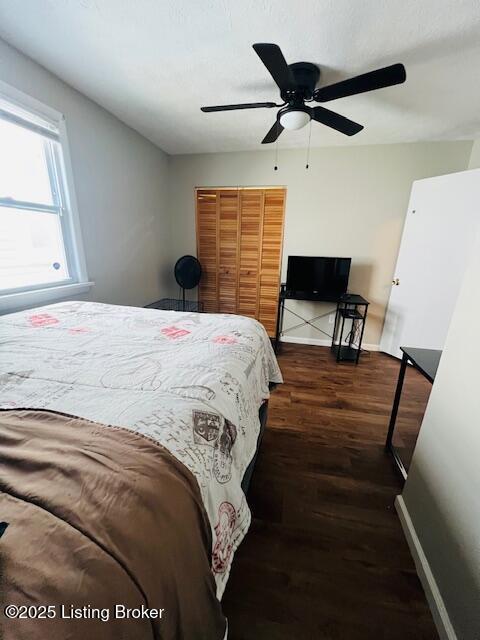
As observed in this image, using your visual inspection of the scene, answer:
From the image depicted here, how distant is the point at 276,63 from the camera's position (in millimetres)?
1392

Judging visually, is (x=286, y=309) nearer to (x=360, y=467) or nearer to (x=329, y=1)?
(x=360, y=467)

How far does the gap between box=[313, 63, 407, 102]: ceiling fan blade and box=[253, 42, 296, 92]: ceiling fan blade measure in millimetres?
224

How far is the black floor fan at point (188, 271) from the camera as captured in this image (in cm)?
350

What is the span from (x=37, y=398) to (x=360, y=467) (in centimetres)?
178

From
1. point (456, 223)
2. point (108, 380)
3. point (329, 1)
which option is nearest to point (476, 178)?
point (456, 223)

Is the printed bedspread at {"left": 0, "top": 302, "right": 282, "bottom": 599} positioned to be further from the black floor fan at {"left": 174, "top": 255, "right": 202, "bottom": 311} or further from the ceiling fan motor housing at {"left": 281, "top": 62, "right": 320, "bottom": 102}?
the black floor fan at {"left": 174, "top": 255, "right": 202, "bottom": 311}

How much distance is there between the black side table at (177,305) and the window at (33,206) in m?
1.30

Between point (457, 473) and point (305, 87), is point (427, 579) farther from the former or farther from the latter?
point (305, 87)

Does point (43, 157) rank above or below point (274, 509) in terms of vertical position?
above

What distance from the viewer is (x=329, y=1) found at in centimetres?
130

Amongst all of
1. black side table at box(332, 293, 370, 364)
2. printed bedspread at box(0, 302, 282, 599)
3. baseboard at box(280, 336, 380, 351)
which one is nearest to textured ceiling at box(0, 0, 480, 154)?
printed bedspread at box(0, 302, 282, 599)

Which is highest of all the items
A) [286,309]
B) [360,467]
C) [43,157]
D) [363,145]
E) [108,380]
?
[363,145]

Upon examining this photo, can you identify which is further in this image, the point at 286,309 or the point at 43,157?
the point at 286,309

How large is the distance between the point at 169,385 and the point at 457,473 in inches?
43.2
